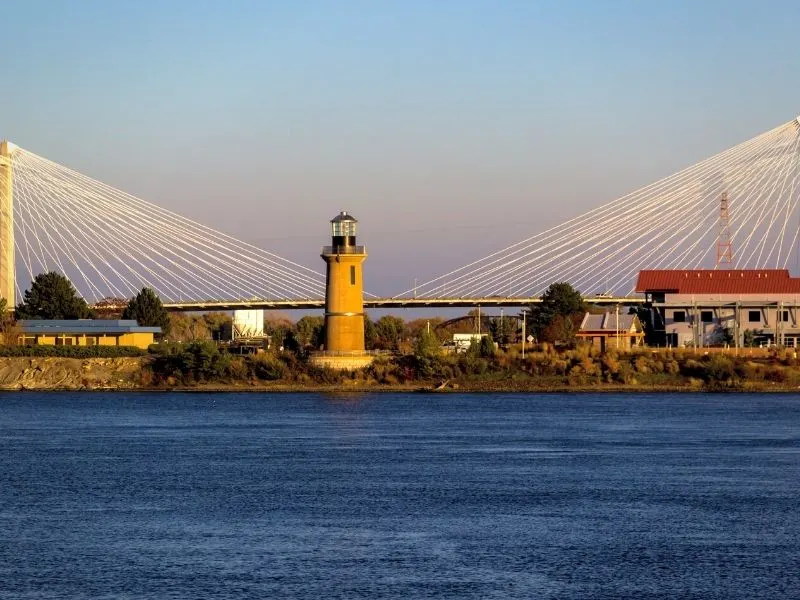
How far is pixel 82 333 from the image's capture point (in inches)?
2980

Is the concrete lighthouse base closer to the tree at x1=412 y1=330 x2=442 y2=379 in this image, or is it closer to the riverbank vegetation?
the riverbank vegetation

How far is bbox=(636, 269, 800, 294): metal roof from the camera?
72.8 m

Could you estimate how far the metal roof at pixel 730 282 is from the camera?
7281cm

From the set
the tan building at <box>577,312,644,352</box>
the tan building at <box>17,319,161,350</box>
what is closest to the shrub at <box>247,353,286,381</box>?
the tan building at <box>17,319,161,350</box>

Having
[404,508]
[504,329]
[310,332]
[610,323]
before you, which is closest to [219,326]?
[310,332]

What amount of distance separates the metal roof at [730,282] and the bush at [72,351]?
87.2ft

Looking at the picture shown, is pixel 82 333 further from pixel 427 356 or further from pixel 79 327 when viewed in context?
pixel 427 356

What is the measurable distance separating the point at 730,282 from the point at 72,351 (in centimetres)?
3222

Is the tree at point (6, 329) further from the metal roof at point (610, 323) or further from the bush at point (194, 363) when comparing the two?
the metal roof at point (610, 323)

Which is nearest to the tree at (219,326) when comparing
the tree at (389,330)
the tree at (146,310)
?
the tree at (389,330)

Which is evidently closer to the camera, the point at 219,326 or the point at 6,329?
the point at 6,329

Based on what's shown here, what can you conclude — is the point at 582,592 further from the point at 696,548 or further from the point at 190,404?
the point at 190,404

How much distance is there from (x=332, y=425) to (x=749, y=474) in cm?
1799

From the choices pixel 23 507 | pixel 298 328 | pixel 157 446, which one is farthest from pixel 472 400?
pixel 298 328
